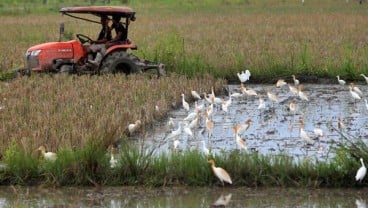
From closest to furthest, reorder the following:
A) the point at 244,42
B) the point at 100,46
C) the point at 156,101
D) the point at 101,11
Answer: the point at 156,101
the point at 101,11
the point at 100,46
the point at 244,42

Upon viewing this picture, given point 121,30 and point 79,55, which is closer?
point 79,55

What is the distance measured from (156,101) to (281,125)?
96.7 inches

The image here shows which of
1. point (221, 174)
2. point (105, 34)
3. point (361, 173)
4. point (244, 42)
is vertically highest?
point (105, 34)

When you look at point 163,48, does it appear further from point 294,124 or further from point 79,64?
point 294,124

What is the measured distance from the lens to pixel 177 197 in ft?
26.2

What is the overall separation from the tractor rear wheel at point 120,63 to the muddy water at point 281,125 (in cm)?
205

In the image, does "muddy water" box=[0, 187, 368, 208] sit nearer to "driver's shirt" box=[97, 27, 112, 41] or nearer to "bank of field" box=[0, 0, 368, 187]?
"bank of field" box=[0, 0, 368, 187]

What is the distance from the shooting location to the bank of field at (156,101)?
8.40 meters

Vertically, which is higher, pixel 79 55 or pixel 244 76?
pixel 79 55

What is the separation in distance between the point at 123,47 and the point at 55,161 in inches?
283

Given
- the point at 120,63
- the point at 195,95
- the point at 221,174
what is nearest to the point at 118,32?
the point at 120,63

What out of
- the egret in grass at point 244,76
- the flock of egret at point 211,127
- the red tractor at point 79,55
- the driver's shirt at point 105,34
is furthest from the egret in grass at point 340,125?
the driver's shirt at point 105,34

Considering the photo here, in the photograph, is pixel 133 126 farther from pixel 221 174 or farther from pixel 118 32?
pixel 118 32

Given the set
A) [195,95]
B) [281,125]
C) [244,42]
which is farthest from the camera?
[244,42]
